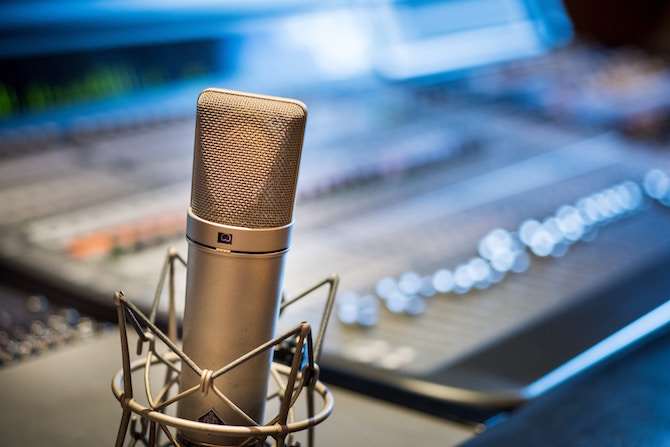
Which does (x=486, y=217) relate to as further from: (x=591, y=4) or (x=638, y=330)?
(x=591, y=4)

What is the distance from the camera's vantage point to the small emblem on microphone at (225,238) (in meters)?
0.58

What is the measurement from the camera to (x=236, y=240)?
1.91 ft

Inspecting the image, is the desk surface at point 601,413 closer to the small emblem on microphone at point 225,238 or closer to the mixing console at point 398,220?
the mixing console at point 398,220

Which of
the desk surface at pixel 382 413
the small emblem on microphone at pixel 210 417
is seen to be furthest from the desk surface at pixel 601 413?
the small emblem on microphone at pixel 210 417

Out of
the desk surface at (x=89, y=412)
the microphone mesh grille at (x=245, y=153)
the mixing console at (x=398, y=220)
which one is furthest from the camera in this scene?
the mixing console at (x=398, y=220)

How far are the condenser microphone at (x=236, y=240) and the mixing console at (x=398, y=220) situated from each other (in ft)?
1.29

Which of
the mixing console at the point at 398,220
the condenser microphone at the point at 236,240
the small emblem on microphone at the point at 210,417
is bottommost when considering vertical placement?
the mixing console at the point at 398,220

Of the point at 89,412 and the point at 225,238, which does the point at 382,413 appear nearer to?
the point at 89,412

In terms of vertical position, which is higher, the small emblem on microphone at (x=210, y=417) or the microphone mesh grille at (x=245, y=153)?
the microphone mesh grille at (x=245, y=153)

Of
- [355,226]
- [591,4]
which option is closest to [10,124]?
→ [355,226]

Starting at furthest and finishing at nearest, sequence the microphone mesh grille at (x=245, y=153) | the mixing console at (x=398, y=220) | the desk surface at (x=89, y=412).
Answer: the mixing console at (x=398, y=220) → the desk surface at (x=89, y=412) → the microphone mesh grille at (x=245, y=153)

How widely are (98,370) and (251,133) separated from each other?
48cm

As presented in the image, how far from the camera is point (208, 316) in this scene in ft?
1.98

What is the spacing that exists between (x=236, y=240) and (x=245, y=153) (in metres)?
0.06
